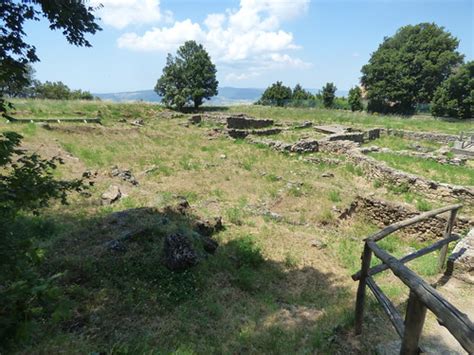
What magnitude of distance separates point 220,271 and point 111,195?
5.24 metres

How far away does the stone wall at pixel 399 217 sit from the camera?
8.63 meters

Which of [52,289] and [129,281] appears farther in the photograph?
[129,281]

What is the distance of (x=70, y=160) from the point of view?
1417 cm

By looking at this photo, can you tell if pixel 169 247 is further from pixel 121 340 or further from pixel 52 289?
pixel 52 289

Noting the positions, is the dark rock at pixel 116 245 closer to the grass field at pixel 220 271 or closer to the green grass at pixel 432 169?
the grass field at pixel 220 271

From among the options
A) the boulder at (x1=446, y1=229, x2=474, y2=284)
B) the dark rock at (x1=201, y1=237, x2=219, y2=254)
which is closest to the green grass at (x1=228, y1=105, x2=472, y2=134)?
the boulder at (x1=446, y1=229, x2=474, y2=284)

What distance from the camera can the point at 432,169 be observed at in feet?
48.6

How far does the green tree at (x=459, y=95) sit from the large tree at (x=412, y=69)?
4.96m

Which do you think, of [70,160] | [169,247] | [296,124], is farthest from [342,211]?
[296,124]

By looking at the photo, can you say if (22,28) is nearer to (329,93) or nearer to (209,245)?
(209,245)

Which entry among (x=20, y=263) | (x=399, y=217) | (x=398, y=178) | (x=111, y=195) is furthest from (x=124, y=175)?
(x=398, y=178)

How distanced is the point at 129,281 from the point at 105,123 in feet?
72.1

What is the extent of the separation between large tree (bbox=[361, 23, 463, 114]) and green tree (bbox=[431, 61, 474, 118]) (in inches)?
195

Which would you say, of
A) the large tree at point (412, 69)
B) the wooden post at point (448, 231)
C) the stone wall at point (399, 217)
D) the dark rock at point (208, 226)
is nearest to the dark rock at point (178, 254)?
the dark rock at point (208, 226)
